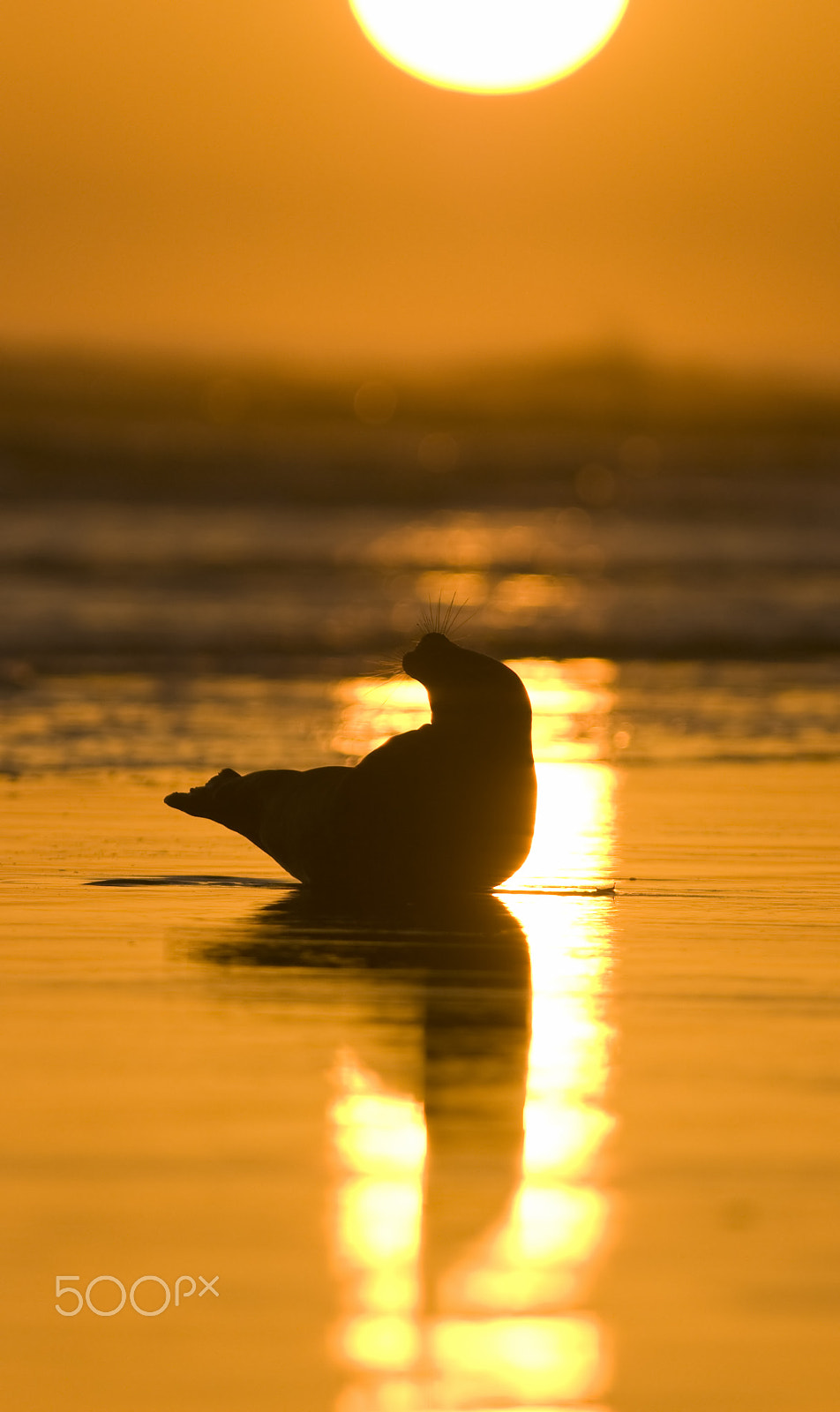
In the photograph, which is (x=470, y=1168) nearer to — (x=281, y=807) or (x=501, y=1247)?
(x=501, y=1247)

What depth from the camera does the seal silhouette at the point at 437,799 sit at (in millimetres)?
7996

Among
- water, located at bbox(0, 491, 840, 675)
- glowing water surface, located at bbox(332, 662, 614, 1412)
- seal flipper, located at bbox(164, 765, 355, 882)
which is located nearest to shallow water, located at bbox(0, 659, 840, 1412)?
glowing water surface, located at bbox(332, 662, 614, 1412)

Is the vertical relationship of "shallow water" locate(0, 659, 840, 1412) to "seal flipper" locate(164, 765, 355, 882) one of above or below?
below

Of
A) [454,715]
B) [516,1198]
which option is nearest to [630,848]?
[454,715]

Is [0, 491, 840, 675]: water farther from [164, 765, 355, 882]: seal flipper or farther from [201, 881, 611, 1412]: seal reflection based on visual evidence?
[201, 881, 611, 1412]: seal reflection

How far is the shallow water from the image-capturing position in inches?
151

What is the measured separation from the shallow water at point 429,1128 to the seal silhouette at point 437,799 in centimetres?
18

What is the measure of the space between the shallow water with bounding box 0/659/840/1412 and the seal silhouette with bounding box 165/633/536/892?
0.59 feet

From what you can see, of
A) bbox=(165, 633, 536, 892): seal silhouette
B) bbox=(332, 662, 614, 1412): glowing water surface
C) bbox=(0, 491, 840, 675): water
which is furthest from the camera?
bbox=(0, 491, 840, 675): water

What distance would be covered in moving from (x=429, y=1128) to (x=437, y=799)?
3005 millimetres

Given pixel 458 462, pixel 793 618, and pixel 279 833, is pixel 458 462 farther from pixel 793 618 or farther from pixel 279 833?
pixel 279 833

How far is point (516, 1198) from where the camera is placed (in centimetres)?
457

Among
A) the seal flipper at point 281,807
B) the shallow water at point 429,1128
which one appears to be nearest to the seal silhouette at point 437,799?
the seal flipper at point 281,807

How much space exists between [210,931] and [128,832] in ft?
7.75
